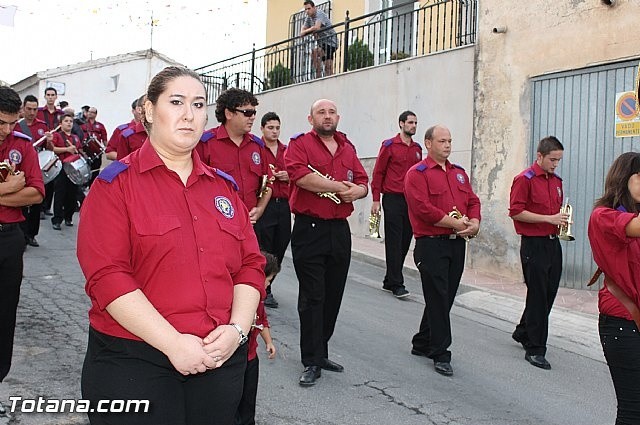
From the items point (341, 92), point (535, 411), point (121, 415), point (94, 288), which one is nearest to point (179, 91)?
point (94, 288)

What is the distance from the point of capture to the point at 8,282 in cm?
449

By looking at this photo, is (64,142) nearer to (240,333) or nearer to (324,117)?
(324,117)

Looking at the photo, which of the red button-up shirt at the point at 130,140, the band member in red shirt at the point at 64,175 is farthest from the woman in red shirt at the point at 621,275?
the band member in red shirt at the point at 64,175

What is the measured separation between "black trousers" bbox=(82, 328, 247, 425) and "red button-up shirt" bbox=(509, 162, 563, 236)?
180 inches

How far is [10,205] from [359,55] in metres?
10.5

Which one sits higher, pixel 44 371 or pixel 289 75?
pixel 289 75

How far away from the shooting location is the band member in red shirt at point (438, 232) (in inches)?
235

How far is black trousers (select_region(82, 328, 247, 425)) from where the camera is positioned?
2.45m

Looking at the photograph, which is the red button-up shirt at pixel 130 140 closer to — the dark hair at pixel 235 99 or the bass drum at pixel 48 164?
the bass drum at pixel 48 164

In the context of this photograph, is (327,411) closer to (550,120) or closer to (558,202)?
(558,202)

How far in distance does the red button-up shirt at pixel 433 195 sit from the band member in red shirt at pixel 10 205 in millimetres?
3109

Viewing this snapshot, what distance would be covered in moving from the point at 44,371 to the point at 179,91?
3.40 metres

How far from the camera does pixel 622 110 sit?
348 inches

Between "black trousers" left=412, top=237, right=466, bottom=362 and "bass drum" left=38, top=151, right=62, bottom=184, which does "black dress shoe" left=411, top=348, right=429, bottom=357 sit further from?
"bass drum" left=38, top=151, right=62, bottom=184
